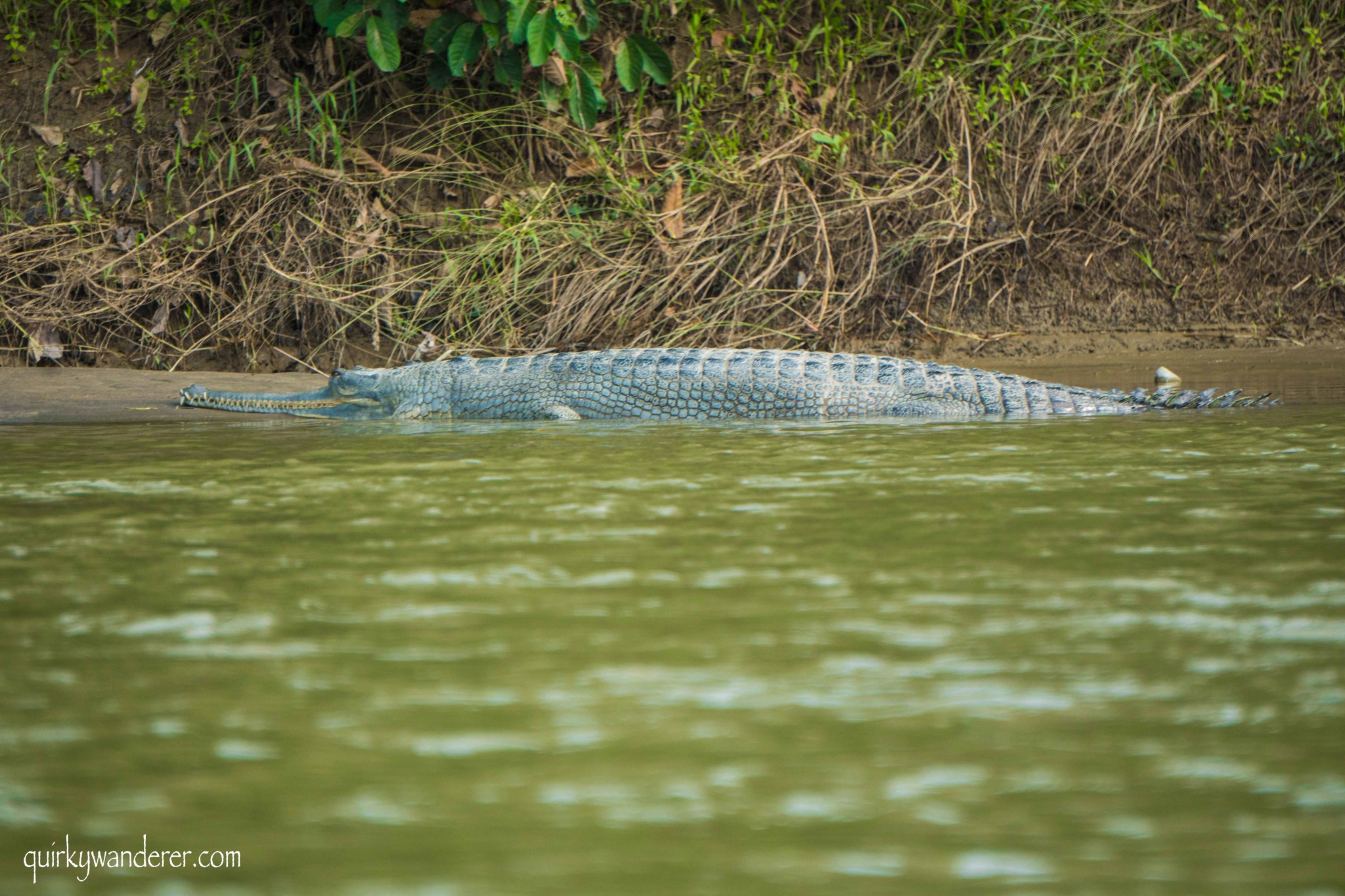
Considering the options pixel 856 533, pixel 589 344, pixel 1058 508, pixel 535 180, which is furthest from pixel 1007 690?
pixel 535 180

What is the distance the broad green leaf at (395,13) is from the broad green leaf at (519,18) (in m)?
0.67

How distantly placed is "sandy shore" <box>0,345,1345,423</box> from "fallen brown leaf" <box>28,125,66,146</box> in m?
1.69

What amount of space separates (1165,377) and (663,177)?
3022 millimetres

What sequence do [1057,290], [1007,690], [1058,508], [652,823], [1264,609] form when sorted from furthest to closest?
[1057,290] < [1058,508] < [1264,609] < [1007,690] < [652,823]

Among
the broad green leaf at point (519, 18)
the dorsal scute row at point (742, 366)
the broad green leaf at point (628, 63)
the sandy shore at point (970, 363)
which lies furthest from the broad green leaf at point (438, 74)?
the dorsal scute row at point (742, 366)

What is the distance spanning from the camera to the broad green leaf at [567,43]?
675 cm

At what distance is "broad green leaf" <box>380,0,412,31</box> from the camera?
6.92 m

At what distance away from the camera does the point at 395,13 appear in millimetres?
Answer: 6973

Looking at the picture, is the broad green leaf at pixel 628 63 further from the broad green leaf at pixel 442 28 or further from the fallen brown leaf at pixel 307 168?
the fallen brown leaf at pixel 307 168

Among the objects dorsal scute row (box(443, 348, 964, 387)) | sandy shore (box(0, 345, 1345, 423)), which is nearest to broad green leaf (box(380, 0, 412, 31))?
sandy shore (box(0, 345, 1345, 423))

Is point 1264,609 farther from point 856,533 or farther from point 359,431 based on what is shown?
point 359,431

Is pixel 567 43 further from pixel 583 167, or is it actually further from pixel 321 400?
pixel 321 400

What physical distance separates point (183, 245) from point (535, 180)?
211 centimetres

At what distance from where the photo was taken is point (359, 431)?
4.98 meters
